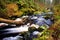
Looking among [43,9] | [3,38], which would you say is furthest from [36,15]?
[3,38]

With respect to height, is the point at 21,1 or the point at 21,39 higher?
the point at 21,1

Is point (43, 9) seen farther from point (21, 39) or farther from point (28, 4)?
point (21, 39)

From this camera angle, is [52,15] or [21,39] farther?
[52,15]

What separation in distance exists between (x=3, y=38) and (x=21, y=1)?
659 mm

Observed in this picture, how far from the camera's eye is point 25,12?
8.87 feet

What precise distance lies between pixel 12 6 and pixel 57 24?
71 cm

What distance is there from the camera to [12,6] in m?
2.75

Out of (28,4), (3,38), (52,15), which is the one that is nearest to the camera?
(3,38)

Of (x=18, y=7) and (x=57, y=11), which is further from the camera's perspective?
(x=18, y=7)

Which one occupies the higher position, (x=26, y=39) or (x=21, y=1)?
(x=21, y=1)

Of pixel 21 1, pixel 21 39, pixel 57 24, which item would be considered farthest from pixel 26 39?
pixel 21 1

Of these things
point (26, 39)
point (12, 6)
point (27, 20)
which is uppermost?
point (12, 6)

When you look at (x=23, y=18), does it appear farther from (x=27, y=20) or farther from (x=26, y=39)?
(x=26, y=39)

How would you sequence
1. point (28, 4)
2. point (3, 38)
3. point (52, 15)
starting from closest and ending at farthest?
Answer: point (3, 38) < point (52, 15) < point (28, 4)
